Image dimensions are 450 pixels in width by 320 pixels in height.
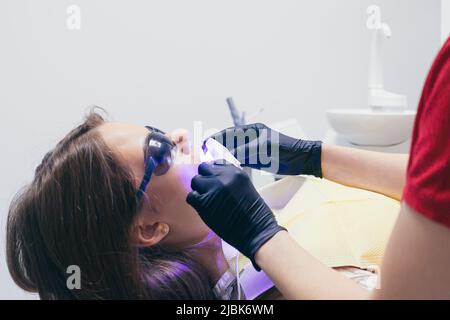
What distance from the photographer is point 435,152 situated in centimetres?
56

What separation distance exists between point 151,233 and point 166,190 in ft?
0.36

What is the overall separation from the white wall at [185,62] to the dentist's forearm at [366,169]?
0.79m

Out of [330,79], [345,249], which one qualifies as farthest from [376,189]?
[330,79]

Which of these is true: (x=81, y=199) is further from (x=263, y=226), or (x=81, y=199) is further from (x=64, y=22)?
(x=64, y=22)

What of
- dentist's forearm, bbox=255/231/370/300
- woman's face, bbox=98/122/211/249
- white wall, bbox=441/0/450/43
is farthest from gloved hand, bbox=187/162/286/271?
white wall, bbox=441/0/450/43

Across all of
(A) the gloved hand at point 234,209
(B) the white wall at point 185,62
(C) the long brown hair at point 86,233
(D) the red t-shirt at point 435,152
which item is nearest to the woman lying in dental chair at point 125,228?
(C) the long brown hair at point 86,233

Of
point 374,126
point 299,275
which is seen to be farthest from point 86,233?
point 374,126

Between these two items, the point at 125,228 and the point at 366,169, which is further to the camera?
the point at 366,169

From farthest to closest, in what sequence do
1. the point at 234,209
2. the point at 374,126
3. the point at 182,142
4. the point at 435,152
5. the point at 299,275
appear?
the point at 374,126 < the point at 182,142 < the point at 234,209 < the point at 299,275 < the point at 435,152

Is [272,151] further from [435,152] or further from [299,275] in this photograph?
[435,152]

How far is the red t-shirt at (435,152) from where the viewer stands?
1.81ft

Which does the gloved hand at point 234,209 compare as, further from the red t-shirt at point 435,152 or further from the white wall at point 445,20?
the white wall at point 445,20

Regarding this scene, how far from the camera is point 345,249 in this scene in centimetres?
112

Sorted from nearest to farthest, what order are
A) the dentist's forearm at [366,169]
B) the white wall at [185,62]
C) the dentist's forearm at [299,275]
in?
the dentist's forearm at [299,275] → the dentist's forearm at [366,169] → the white wall at [185,62]
